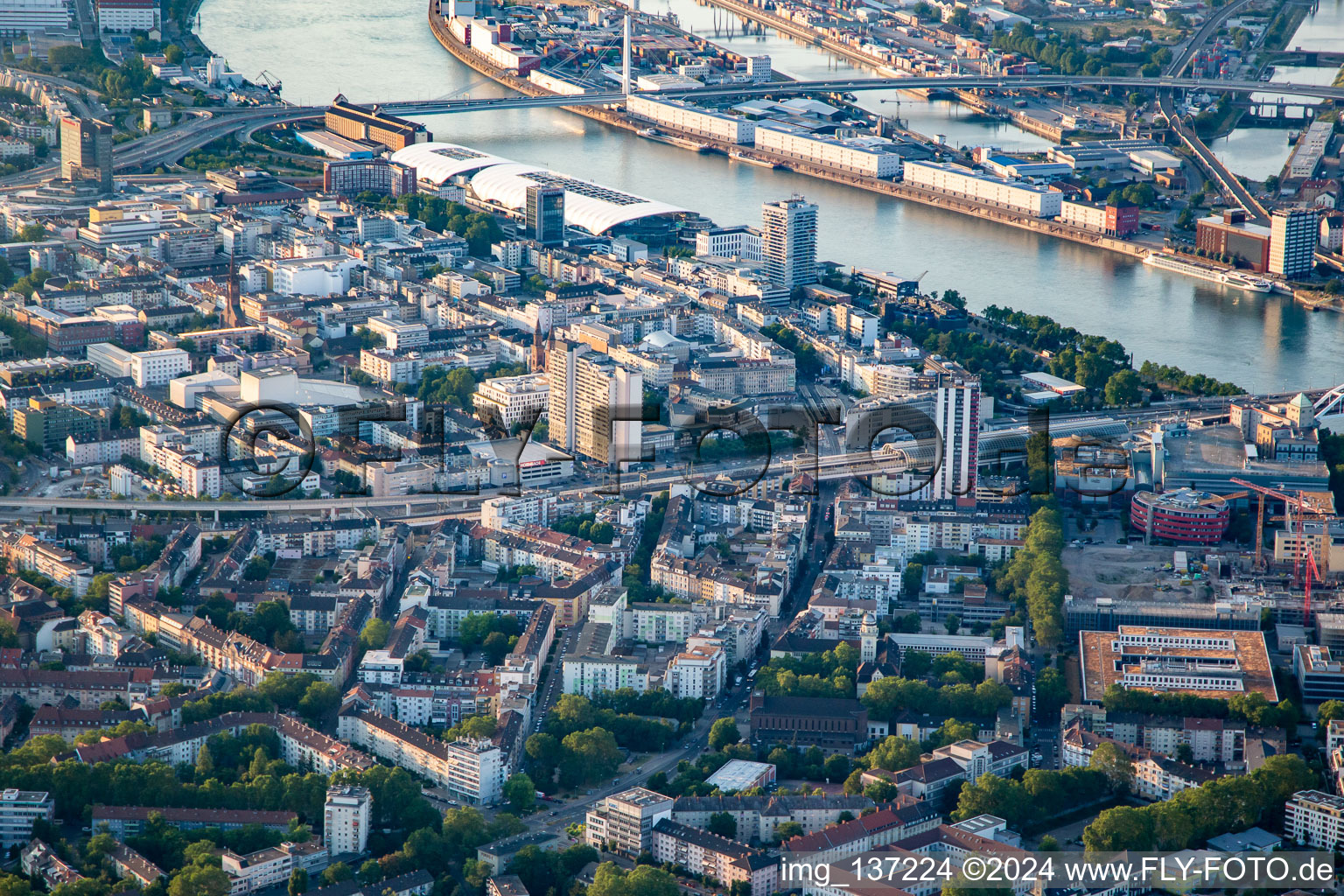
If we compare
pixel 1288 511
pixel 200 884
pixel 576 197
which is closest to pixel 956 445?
pixel 1288 511

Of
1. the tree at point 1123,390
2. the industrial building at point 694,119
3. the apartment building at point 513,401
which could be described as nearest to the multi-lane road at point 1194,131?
the industrial building at point 694,119

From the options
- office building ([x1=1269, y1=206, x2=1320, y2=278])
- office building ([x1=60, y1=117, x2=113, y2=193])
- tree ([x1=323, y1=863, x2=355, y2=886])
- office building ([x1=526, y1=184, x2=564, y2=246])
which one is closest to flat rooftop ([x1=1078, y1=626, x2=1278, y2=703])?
tree ([x1=323, y1=863, x2=355, y2=886])

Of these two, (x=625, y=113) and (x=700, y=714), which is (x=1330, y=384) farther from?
(x=625, y=113)

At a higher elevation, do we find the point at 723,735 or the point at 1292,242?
the point at 1292,242

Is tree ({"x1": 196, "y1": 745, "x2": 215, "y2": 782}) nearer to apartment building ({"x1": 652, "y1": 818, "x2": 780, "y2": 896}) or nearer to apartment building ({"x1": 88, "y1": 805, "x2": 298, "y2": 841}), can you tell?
apartment building ({"x1": 88, "y1": 805, "x2": 298, "y2": 841})

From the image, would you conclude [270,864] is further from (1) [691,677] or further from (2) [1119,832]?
(2) [1119,832]

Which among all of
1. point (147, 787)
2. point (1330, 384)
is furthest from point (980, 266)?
point (147, 787)
